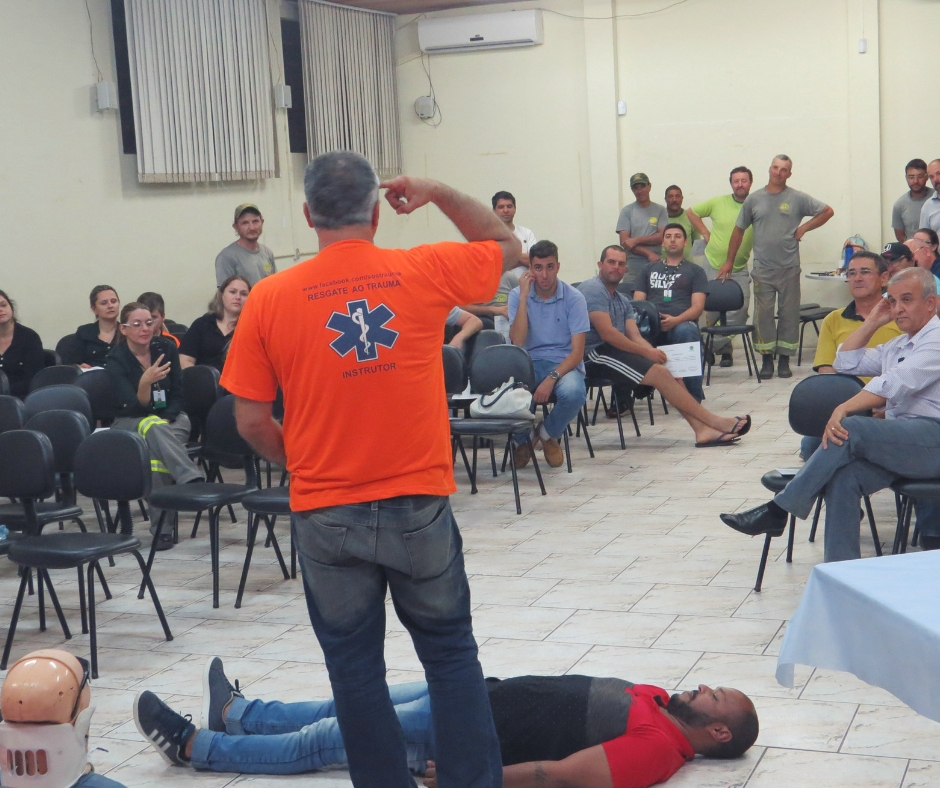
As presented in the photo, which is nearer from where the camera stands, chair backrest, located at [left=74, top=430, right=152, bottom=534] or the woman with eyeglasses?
chair backrest, located at [left=74, top=430, right=152, bottom=534]

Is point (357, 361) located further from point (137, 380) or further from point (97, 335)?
point (97, 335)

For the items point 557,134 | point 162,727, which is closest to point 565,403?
point 162,727

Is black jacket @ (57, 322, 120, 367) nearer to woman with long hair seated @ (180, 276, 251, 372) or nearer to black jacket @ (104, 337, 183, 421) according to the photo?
woman with long hair seated @ (180, 276, 251, 372)

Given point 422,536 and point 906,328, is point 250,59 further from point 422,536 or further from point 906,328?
point 422,536

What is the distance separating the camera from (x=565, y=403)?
6.57m

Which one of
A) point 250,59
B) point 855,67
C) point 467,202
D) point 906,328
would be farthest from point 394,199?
point 855,67

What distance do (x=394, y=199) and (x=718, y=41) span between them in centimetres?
877

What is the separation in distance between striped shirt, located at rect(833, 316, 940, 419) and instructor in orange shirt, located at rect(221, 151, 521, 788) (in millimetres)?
2352

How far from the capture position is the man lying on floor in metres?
2.61

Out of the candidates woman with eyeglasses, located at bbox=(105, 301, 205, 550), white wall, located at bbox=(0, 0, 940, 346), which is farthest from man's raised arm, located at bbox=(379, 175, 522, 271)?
white wall, located at bbox=(0, 0, 940, 346)

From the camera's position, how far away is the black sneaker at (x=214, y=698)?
3.02 m

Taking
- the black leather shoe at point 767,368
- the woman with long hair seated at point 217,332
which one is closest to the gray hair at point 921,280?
the woman with long hair seated at point 217,332

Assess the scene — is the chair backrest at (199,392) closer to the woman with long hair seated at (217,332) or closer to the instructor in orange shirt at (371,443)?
the woman with long hair seated at (217,332)

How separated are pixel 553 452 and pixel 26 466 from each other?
3202 mm
